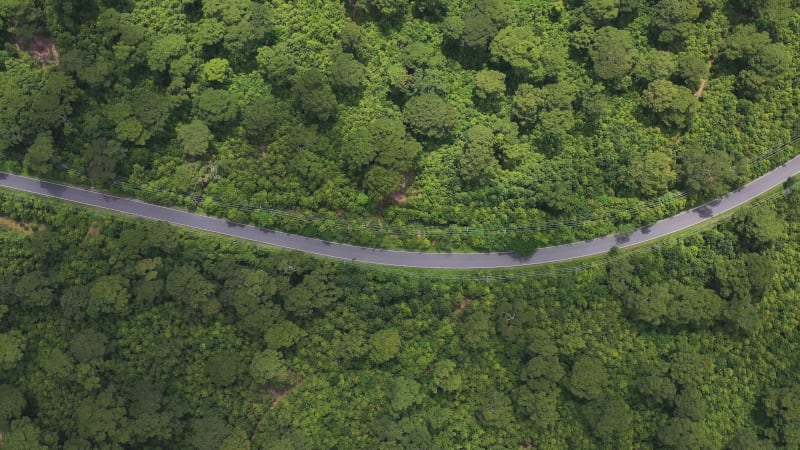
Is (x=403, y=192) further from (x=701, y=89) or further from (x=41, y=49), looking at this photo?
(x=41, y=49)

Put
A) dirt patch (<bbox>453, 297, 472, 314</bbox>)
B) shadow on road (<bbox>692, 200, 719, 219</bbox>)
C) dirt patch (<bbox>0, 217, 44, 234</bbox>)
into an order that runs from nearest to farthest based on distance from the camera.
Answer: dirt patch (<bbox>0, 217, 44, 234</bbox>), dirt patch (<bbox>453, 297, 472, 314</bbox>), shadow on road (<bbox>692, 200, 719, 219</bbox>)

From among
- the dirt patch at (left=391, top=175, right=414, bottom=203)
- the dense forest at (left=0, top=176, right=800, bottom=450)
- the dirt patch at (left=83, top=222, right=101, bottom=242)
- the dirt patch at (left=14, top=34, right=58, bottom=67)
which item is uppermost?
the dirt patch at (left=14, top=34, right=58, bottom=67)

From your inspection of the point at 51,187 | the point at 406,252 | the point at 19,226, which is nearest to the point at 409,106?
the point at 406,252

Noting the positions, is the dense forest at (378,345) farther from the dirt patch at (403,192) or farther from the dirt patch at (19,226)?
the dirt patch at (403,192)

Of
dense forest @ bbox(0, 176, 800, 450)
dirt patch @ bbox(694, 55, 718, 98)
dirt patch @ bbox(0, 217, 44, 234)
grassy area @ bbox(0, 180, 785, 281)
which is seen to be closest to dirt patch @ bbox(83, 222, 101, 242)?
dense forest @ bbox(0, 176, 800, 450)

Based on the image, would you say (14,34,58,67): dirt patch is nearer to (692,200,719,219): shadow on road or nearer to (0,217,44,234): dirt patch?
(0,217,44,234): dirt patch

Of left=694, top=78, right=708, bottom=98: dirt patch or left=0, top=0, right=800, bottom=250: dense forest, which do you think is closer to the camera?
left=0, top=0, right=800, bottom=250: dense forest

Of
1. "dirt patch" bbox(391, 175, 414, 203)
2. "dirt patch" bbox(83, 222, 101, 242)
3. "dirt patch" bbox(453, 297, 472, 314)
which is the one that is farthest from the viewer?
"dirt patch" bbox(391, 175, 414, 203)

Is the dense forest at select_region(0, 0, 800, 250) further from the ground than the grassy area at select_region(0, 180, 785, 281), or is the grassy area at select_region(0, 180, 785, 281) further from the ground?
the dense forest at select_region(0, 0, 800, 250)
